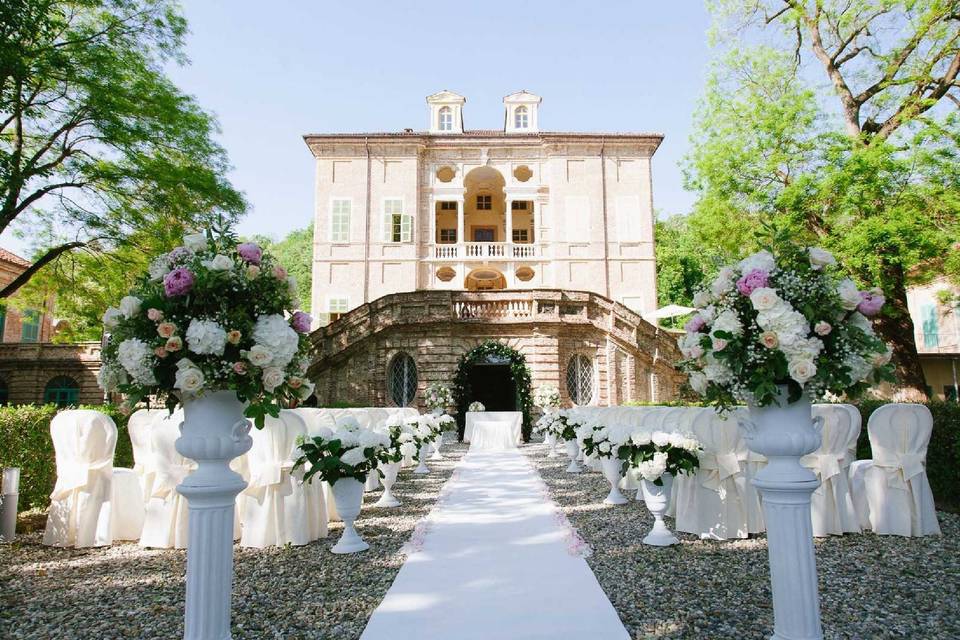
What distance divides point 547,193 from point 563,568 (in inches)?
895

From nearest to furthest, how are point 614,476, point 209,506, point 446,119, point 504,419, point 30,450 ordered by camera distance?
point 209,506 → point 30,450 → point 614,476 → point 504,419 → point 446,119

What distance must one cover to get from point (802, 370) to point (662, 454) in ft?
8.38

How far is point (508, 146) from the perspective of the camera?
25641 millimetres

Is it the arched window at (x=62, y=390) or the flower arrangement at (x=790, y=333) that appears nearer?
the flower arrangement at (x=790, y=333)

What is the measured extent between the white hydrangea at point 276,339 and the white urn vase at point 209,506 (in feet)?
1.08

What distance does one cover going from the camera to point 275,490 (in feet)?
17.2

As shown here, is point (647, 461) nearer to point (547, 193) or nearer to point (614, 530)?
point (614, 530)

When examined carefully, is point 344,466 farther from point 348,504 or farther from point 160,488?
point 160,488

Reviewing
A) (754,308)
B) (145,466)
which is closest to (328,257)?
(145,466)

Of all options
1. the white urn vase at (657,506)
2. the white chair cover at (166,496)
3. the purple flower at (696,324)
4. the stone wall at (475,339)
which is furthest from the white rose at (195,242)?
the stone wall at (475,339)

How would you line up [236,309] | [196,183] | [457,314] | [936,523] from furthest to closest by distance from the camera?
[457,314] < [196,183] < [936,523] < [236,309]

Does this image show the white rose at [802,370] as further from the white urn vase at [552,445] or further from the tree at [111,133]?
the tree at [111,133]

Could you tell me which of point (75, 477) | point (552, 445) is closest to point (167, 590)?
point (75, 477)

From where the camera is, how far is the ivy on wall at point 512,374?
17.5m
